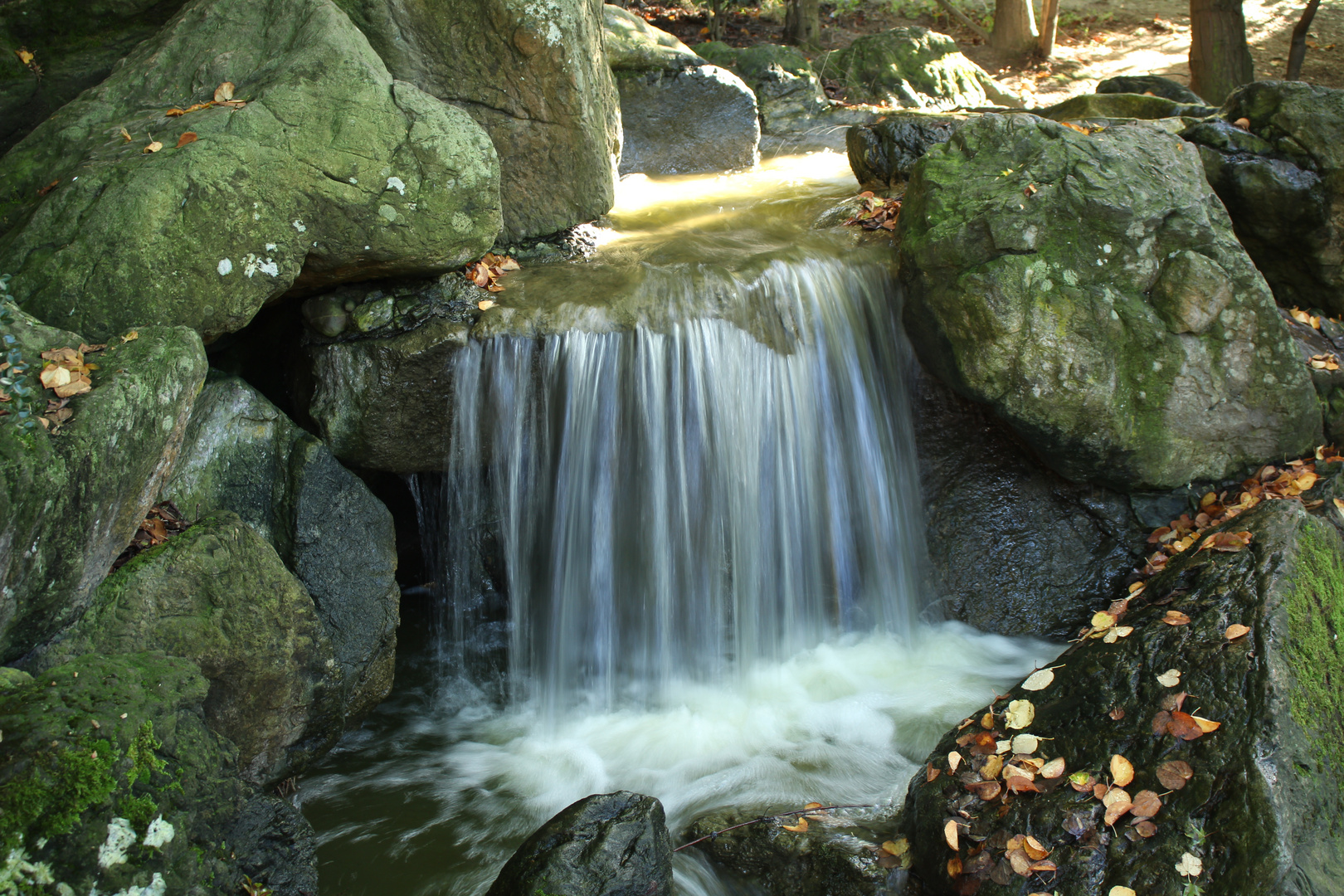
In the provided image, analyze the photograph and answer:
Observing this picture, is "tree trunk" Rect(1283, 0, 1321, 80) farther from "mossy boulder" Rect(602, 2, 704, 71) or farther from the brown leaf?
the brown leaf

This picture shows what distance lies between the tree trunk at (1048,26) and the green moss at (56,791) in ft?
48.1

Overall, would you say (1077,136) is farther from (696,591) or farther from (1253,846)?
(1253,846)

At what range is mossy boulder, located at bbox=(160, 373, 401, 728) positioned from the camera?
162 inches

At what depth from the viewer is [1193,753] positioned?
2.80 m

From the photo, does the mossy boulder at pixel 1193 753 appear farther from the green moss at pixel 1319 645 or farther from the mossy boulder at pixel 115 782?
the mossy boulder at pixel 115 782

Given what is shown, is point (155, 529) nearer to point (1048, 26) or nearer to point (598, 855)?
point (598, 855)

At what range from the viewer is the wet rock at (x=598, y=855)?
281 cm

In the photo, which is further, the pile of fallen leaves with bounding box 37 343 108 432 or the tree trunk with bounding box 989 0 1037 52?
the tree trunk with bounding box 989 0 1037 52

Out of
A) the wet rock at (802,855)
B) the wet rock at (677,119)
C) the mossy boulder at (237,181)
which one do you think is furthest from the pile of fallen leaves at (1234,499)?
the wet rock at (677,119)

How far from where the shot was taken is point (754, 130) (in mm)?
8883

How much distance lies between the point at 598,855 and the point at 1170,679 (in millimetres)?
2146

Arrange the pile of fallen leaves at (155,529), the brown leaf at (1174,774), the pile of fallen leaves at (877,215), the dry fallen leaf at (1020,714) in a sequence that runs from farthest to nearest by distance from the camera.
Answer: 1. the pile of fallen leaves at (877,215)
2. the pile of fallen leaves at (155,529)
3. the dry fallen leaf at (1020,714)
4. the brown leaf at (1174,774)

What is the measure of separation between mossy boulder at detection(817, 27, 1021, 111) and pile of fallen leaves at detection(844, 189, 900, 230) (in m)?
5.10

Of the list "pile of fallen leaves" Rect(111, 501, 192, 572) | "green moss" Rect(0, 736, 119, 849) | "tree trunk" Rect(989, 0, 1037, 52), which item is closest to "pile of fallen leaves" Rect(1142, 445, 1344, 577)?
"green moss" Rect(0, 736, 119, 849)
